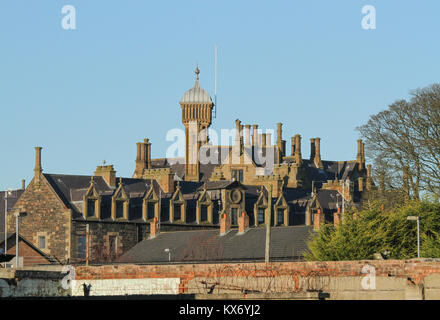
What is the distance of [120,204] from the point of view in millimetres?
116812

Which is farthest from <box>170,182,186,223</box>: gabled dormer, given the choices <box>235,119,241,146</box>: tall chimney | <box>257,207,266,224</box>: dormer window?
<box>235,119,241,146</box>: tall chimney

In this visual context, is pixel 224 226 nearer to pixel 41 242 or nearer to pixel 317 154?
pixel 41 242

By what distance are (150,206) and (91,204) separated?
7005 mm

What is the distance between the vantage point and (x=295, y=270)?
151 feet

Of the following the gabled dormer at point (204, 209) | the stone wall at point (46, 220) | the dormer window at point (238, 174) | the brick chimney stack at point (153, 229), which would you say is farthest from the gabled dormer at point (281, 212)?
the dormer window at point (238, 174)

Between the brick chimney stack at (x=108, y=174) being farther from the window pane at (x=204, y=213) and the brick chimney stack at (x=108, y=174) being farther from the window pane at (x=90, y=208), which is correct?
the window pane at (x=204, y=213)

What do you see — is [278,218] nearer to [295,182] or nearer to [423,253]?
[295,182]

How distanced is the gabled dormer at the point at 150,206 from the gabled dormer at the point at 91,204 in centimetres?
531

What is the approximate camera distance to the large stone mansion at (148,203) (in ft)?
372

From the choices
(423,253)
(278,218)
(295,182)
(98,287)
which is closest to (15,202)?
(278,218)

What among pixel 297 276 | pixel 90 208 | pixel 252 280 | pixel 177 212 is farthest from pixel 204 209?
pixel 297 276

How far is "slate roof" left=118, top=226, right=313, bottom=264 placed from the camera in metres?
89.6
